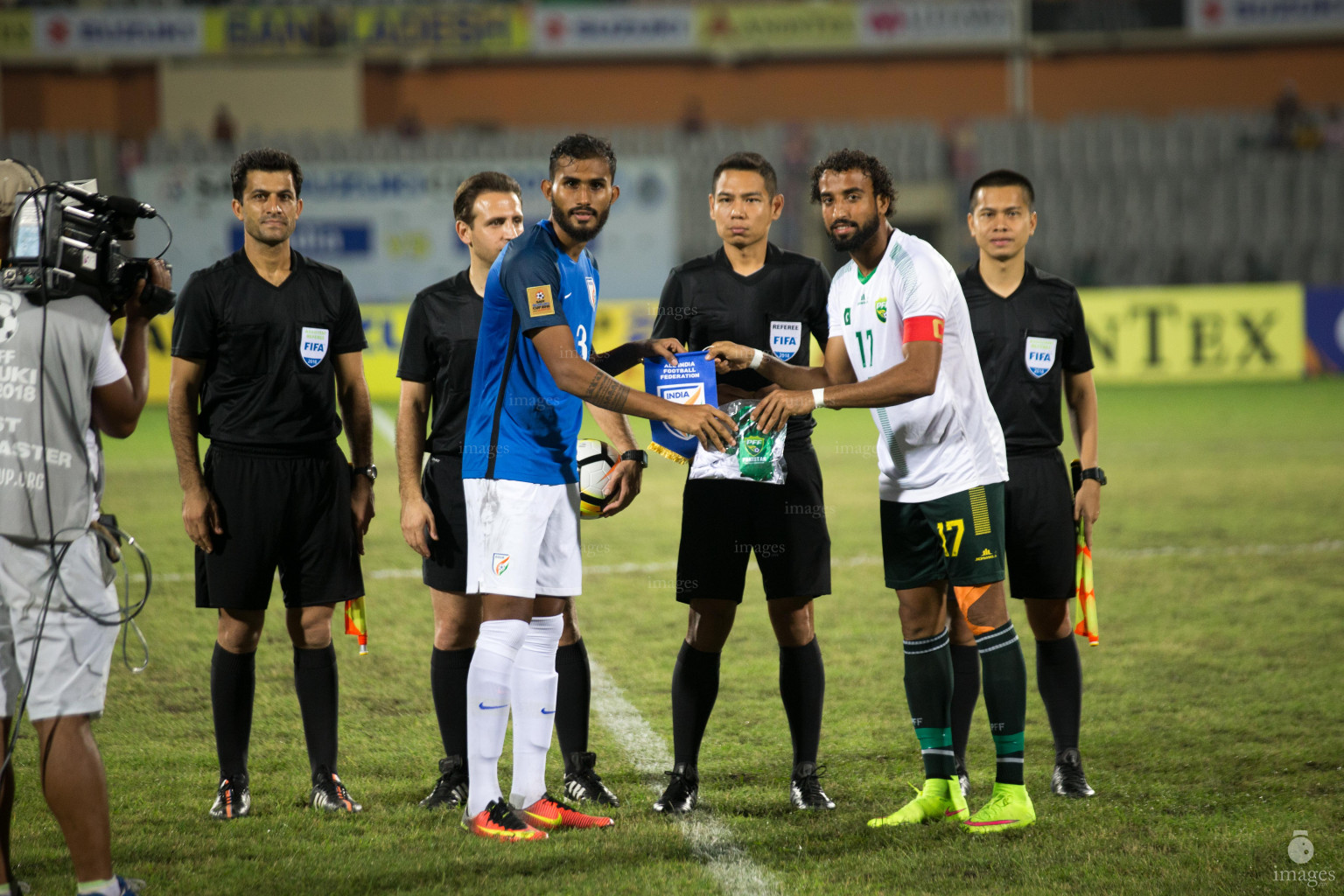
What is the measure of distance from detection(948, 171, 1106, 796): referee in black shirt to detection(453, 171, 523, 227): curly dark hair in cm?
162

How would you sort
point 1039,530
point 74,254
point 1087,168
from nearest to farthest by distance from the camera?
point 74,254 → point 1039,530 → point 1087,168

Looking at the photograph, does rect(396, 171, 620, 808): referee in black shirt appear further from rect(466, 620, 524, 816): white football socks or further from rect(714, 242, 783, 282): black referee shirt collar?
rect(714, 242, 783, 282): black referee shirt collar

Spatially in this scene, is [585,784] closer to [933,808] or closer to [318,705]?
[318,705]

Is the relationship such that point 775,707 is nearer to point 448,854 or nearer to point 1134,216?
point 448,854

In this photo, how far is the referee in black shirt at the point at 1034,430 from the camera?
4293mm

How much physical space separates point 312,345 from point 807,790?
2.21m

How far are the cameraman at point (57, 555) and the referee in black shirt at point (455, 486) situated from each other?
125cm

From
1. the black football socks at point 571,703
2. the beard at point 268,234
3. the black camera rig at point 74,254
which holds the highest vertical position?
the beard at point 268,234

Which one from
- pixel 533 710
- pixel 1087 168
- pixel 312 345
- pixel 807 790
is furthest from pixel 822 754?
pixel 1087 168

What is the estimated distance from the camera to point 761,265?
4.29 meters

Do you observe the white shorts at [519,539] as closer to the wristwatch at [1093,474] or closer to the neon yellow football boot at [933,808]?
the neon yellow football boot at [933,808]

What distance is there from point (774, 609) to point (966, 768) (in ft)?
3.15

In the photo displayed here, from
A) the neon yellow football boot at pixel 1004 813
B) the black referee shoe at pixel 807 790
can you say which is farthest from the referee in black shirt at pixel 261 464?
the neon yellow football boot at pixel 1004 813

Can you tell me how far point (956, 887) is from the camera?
339cm
